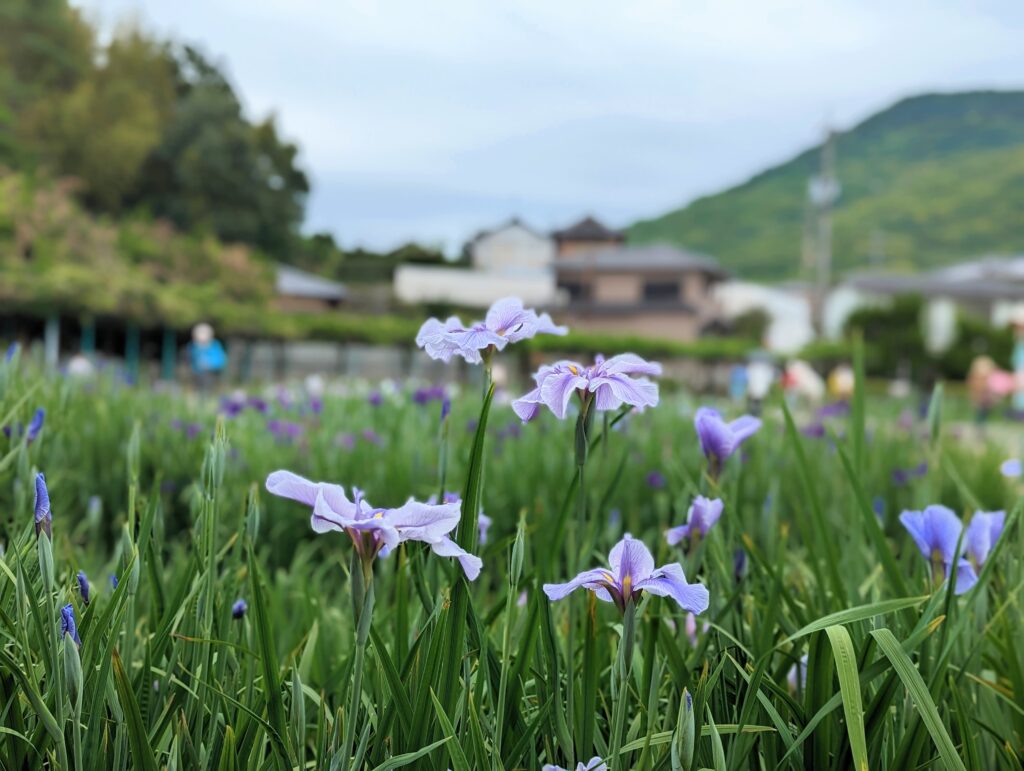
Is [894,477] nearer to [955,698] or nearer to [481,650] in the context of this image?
[955,698]

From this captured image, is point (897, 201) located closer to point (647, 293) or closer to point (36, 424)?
point (647, 293)

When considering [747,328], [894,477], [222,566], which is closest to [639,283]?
[747,328]

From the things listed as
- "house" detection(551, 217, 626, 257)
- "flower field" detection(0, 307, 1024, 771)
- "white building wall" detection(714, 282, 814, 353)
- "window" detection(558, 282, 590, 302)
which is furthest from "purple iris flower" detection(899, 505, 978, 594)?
"house" detection(551, 217, 626, 257)

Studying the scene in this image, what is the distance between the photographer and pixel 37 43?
1233 inches

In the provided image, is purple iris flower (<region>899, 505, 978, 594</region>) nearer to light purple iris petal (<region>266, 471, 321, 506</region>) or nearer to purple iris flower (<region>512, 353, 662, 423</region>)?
purple iris flower (<region>512, 353, 662, 423</region>)

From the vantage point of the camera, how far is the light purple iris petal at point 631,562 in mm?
912

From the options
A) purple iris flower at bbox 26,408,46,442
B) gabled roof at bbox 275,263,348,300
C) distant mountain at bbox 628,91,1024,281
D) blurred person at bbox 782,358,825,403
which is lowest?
blurred person at bbox 782,358,825,403

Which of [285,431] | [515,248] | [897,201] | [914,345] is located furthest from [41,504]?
[897,201]

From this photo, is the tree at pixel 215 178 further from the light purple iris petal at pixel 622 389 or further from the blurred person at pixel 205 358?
the light purple iris petal at pixel 622 389

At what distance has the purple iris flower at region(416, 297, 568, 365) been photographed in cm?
105

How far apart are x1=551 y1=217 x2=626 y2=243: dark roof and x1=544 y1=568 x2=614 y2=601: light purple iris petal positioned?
162 feet

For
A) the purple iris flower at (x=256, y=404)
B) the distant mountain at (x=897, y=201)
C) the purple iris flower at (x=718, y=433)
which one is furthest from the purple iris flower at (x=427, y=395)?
the distant mountain at (x=897, y=201)

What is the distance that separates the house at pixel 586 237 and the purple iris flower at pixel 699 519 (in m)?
49.0

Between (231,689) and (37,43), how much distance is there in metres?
36.1
